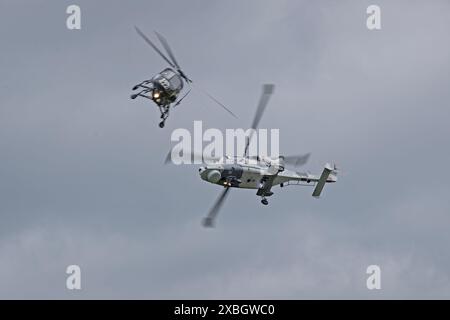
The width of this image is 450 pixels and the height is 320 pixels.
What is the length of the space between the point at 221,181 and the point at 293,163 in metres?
6.44

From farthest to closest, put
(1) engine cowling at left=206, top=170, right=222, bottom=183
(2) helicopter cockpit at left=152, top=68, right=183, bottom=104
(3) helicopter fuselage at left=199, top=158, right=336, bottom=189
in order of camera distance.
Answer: (3) helicopter fuselage at left=199, top=158, right=336, bottom=189
(1) engine cowling at left=206, top=170, right=222, bottom=183
(2) helicopter cockpit at left=152, top=68, right=183, bottom=104

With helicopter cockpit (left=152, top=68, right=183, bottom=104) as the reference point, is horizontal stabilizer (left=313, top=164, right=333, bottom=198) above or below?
below

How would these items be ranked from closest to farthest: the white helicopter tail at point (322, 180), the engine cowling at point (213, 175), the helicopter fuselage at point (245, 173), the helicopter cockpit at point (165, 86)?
the helicopter cockpit at point (165, 86), the engine cowling at point (213, 175), the helicopter fuselage at point (245, 173), the white helicopter tail at point (322, 180)

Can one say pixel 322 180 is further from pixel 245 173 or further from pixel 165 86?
pixel 165 86

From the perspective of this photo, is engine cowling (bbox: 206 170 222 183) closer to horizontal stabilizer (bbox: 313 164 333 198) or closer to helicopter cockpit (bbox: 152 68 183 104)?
helicopter cockpit (bbox: 152 68 183 104)

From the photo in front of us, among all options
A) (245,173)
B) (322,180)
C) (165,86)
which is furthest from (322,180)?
(165,86)

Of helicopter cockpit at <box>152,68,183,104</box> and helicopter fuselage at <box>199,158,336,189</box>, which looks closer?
helicopter cockpit at <box>152,68,183,104</box>

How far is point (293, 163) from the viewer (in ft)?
337

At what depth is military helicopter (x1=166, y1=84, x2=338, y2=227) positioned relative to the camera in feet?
323

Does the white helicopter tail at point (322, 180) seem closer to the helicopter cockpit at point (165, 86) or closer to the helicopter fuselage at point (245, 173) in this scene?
the helicopter fuselage at point (245, 173)

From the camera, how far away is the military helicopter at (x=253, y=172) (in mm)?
98562

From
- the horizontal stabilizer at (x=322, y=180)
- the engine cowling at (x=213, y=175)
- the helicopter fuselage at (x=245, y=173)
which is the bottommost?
the engine cowling at (x=213, y=175)

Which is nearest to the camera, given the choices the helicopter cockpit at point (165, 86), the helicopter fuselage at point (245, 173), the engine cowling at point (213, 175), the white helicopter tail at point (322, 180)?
the helicopter cockpit at point (165, 86)

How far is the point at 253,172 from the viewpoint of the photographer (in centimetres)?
10112
